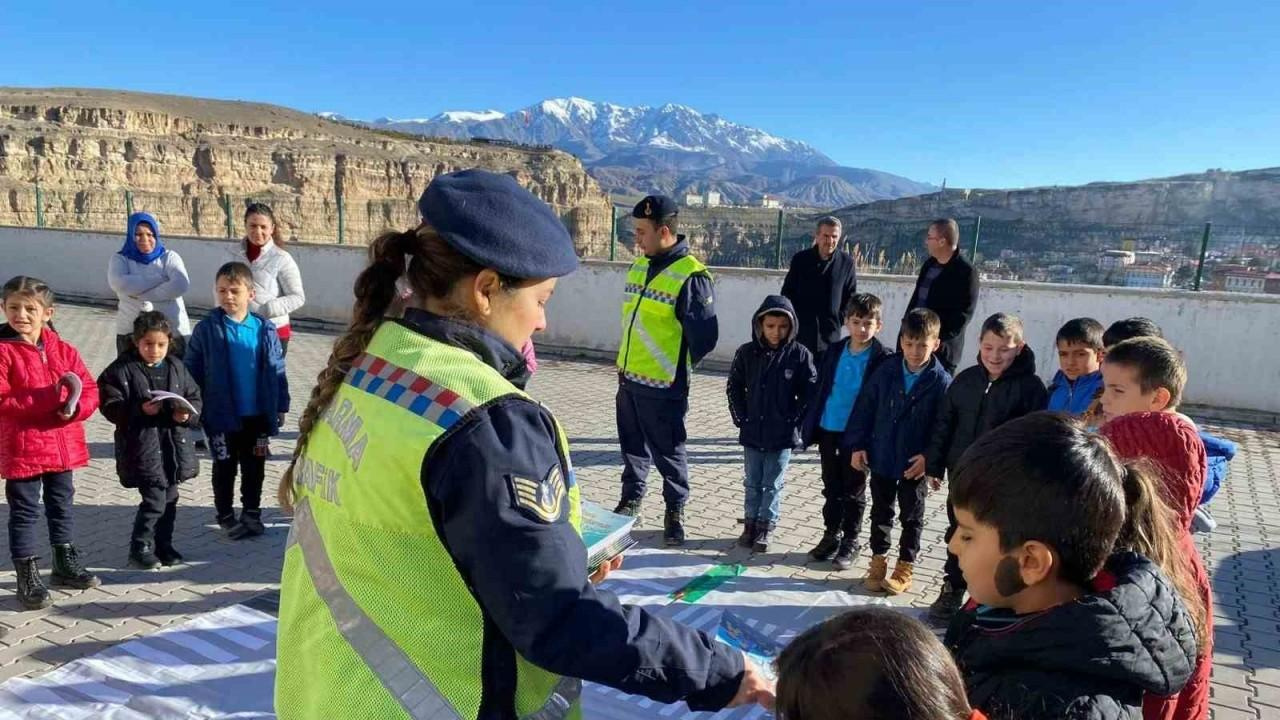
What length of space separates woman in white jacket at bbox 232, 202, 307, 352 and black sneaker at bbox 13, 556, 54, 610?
7.52ft

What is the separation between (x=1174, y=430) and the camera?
2.37m

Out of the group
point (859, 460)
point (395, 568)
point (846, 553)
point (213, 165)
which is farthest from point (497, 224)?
point (213, 165)

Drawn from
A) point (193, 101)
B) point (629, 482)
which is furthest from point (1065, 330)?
point (193, 101)

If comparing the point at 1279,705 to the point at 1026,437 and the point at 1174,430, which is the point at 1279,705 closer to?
the point at 1174,430

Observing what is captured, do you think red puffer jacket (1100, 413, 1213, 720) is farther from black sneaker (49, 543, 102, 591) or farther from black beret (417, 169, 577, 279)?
black sneaker (49, 543, 102, 591)

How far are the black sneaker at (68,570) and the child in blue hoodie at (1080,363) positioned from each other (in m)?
4.91

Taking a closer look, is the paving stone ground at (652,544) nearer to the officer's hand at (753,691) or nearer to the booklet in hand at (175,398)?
the booklet in hand at (175,398)

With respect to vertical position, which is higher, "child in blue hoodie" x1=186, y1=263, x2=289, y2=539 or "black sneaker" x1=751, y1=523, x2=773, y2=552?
"child in blue hoodie" x1=186, y1=263, x2=289, y2=539

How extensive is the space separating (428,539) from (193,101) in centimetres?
9494

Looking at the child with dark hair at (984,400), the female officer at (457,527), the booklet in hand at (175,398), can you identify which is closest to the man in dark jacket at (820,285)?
the child with dark hair at (984,400)

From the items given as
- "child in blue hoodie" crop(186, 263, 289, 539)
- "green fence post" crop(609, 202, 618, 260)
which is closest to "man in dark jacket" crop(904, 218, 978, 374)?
"child in blue hoodie" crop(186, 263, 289, 539)

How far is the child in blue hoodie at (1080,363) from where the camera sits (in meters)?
3.84

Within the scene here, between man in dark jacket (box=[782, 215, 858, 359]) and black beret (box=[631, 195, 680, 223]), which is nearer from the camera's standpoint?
black beret (box=[631, 195, 680, 223])

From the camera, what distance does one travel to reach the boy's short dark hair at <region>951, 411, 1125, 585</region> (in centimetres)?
150
